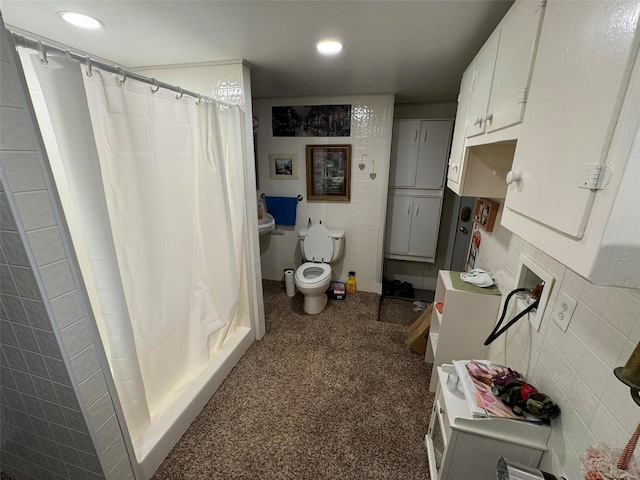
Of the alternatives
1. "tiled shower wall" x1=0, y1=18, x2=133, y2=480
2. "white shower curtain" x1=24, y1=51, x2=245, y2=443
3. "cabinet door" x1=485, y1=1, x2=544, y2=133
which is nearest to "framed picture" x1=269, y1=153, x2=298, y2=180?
"white shower curtain" x1=24, y1=51, x2=245, y2=443

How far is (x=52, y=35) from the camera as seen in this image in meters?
1.38

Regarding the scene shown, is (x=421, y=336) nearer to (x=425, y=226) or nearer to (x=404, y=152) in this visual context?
(x=425, y=226)

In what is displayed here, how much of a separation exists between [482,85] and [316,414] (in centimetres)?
192

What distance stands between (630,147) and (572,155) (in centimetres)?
12

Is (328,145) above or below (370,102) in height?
below

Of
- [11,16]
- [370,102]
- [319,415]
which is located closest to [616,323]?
[319,415]

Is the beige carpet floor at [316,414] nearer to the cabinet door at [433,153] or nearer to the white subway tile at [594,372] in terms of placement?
the white subway tile at [594,372]

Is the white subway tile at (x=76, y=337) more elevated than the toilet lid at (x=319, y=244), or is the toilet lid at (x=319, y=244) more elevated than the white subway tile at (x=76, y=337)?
the white subway tile at (x=76, y=337)

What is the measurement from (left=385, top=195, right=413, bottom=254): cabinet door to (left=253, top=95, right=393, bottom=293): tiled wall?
0.22 m

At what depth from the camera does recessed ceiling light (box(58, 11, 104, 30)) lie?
1.16 meters

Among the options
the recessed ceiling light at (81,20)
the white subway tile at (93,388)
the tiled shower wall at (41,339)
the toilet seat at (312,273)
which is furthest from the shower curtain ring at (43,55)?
the toilet seat at (312,273)

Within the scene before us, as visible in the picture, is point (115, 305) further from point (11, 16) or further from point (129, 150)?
point (11, 16)

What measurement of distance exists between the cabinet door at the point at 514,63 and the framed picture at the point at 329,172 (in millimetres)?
1707

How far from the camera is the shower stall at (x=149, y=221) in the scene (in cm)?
93
